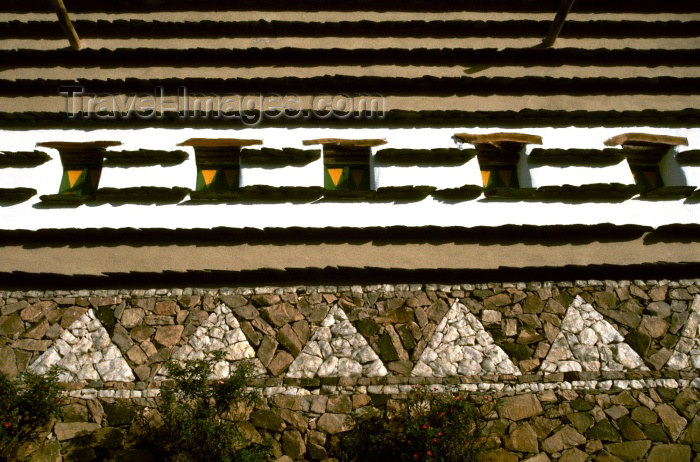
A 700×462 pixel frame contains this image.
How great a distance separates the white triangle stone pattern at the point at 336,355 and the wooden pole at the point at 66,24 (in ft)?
23.0

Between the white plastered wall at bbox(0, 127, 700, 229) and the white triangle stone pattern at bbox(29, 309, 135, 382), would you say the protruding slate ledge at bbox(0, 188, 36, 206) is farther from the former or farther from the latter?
the white triangle stone pattern at bbox(29, 309, 135, 382)

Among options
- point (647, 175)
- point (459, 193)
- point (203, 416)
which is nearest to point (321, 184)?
point (459, 193)

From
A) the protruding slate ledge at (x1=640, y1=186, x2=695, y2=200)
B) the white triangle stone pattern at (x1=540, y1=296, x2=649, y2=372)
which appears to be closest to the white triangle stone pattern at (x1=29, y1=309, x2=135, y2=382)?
the white triangle stone pattern at (x1=540, y1=296, x2=649, y2=372)

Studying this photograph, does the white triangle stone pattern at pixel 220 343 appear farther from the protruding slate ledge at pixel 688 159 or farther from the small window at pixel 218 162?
the protruding slate ledge at pixel 688 159

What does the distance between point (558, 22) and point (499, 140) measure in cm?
279

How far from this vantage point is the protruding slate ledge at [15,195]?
7.79 metres

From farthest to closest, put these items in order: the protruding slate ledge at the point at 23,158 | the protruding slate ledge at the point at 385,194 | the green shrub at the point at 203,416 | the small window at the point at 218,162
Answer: the small window at the point at 218,162, the protruding slate ledge at the point at 23,158, the protruding slate ledge at the point at 385,194, the green shrub at the point at 203,416

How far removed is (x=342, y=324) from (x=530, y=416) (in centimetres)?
281

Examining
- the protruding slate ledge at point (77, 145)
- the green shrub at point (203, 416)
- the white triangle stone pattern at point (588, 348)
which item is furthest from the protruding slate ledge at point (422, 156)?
the protruding slate ledge at point (77, 145)

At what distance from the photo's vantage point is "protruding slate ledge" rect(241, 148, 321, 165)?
8094 mm

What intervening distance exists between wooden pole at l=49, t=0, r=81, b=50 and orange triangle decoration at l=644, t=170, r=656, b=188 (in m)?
10.6

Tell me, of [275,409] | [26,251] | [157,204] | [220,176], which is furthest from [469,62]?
[26,251]

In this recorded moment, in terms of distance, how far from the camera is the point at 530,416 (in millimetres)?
6570

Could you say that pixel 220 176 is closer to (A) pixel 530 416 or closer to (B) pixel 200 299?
(B) pixel 200 299
